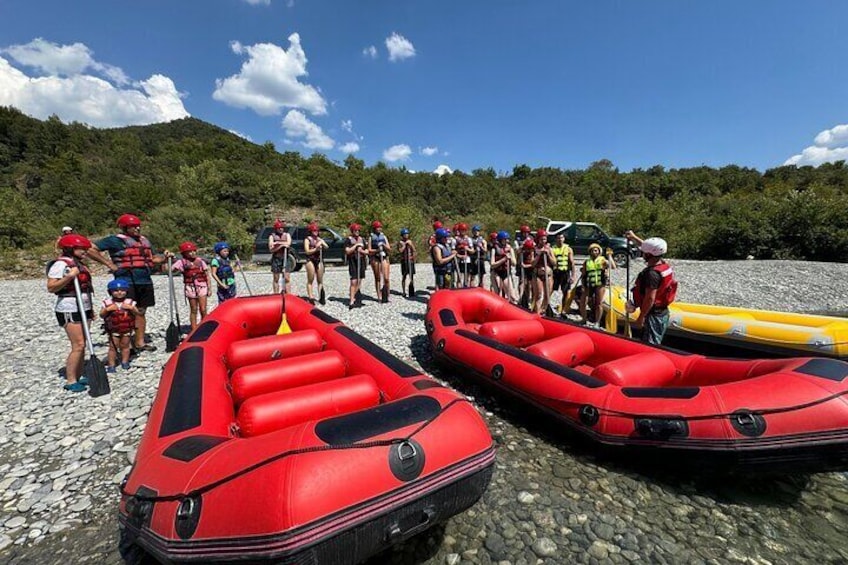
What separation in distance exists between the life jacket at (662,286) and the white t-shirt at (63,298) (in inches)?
258

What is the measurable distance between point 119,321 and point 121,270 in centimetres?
74

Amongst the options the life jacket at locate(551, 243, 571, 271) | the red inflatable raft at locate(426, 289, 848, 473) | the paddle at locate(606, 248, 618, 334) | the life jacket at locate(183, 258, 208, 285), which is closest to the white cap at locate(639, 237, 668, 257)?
the red inflatable raft at locate(426, 289, 848, 473)

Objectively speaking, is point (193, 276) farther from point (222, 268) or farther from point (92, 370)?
point (92, 370)

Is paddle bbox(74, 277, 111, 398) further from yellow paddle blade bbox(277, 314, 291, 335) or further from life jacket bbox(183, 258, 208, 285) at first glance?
yellow paddle blade bbox(277, 314, 291, 335)

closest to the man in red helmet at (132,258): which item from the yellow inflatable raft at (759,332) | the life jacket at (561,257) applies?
the life jacket at (561,257)

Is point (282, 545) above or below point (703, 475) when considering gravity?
above

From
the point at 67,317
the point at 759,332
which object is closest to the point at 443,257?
the point at 759,332

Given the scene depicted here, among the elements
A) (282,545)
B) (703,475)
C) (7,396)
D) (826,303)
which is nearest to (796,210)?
(826,303)

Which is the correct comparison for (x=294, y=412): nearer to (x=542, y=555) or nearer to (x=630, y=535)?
(x=542, y=555)

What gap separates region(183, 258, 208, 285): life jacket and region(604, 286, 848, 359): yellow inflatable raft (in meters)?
7.65

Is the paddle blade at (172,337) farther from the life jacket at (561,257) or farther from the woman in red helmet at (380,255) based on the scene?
the life jacket at (561,257)

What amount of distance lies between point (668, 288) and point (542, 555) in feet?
11.0

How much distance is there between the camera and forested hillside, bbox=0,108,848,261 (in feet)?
63.7

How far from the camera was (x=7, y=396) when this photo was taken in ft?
14.8
